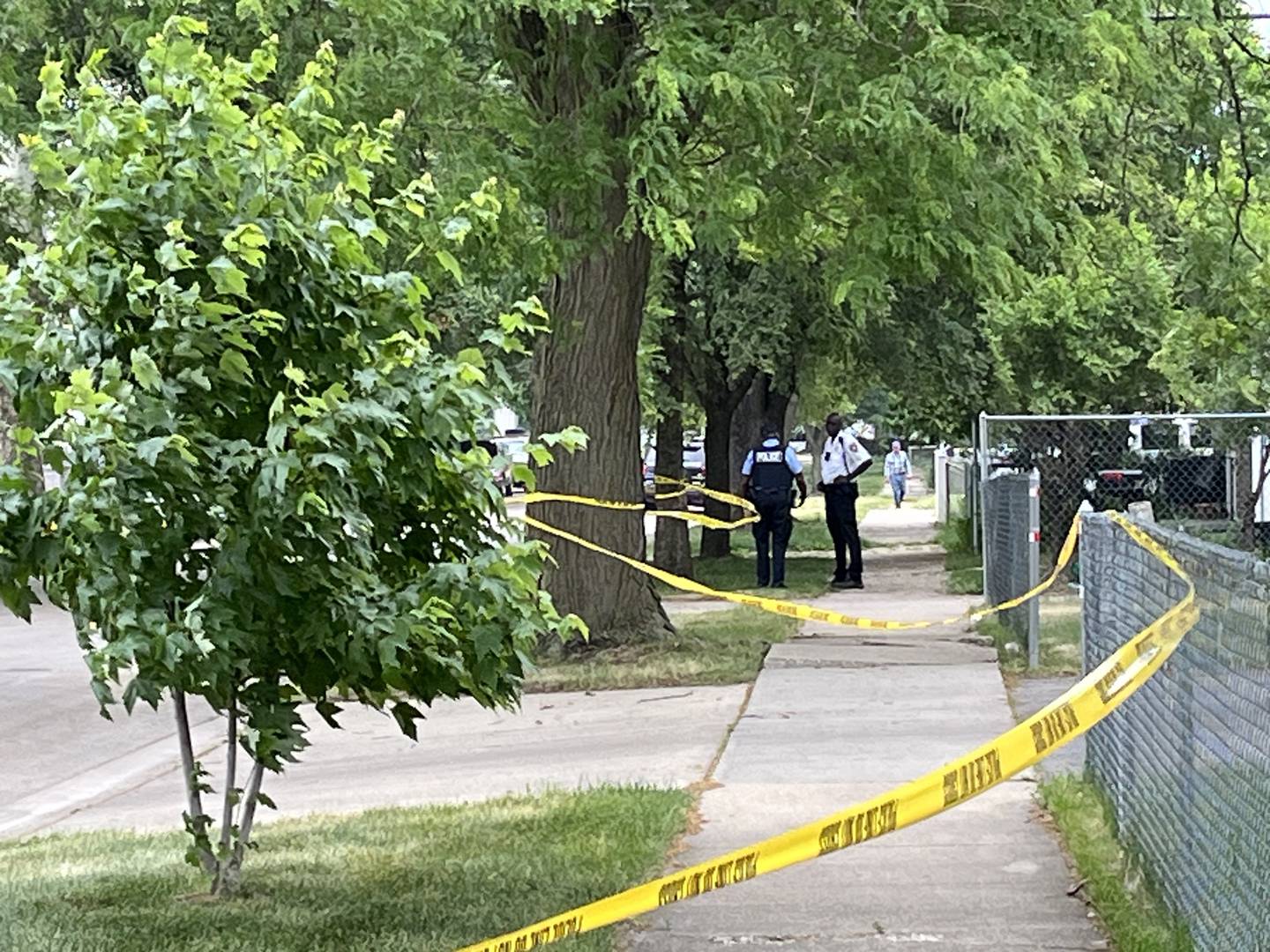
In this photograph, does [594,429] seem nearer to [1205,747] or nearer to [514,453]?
[514,453]

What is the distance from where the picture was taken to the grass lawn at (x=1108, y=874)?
18.0ft

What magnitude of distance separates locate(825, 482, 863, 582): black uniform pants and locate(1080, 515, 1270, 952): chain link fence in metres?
12.6

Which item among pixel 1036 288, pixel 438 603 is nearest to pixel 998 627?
pixel 1036 288

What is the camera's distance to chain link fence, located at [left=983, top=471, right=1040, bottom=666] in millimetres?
12625

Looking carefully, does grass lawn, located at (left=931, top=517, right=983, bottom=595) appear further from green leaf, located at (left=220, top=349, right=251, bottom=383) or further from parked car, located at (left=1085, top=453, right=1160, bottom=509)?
green leaf, located at (left=220, top=349, right=251, bottom=383)

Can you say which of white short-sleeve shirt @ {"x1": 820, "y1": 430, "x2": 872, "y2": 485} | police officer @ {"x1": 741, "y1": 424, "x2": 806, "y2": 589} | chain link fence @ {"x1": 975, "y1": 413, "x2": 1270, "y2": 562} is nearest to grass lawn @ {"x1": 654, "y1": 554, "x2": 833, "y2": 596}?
police officer @ {"x1": 741, "y1": 424, "x2": 806, "y2": 589}

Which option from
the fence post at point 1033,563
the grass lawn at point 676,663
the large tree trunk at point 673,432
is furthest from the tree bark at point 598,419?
the large tree trunk at point 673,432

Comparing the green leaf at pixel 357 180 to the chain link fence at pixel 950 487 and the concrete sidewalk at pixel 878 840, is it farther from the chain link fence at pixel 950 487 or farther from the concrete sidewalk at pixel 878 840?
the chain link fence at pixel 950 487

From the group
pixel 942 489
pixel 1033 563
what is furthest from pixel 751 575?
pixel 942 489

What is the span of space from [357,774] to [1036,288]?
47.1 feet

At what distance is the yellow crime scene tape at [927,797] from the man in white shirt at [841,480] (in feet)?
46.1

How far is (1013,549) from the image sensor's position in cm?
1388

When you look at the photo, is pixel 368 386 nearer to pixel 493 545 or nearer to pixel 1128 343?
pixel 493 545

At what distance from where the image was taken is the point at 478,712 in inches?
477
